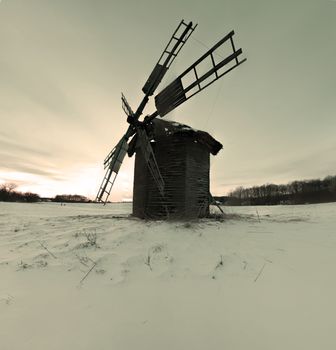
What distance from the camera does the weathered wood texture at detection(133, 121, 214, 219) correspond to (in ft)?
39.0

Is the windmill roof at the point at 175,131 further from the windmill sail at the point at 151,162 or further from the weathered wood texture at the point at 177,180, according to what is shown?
the windmill sail at the point at 151,162

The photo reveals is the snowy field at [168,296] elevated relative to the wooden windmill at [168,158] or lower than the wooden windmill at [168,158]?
lower

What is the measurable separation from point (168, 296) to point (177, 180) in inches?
339

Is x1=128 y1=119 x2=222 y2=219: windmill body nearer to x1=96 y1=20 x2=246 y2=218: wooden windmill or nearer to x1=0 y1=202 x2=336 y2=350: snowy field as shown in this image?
x1=96 y1=20 x2=246 y2=218: wooden windmill

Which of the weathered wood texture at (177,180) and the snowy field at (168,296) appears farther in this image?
the weathered wood texture at (177,180)

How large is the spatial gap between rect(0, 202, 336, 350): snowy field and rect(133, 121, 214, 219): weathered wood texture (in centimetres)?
587

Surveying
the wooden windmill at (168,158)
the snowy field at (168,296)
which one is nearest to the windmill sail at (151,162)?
the wooden windmill at (168,158)

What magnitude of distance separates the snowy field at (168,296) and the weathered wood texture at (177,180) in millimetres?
5867

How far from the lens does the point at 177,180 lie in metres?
12.0

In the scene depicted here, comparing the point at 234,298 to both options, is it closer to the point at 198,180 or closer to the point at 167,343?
the point at 167,343

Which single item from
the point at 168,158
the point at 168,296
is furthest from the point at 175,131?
the point at 168,296

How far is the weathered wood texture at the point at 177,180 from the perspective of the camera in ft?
39.0

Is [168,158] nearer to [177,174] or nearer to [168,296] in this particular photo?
[177,174]

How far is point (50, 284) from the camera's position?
390 centimetres
